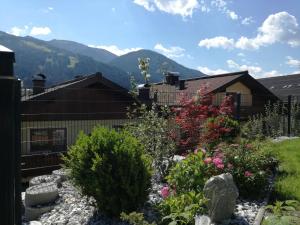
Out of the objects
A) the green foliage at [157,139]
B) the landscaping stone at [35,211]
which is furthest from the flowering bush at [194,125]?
the landscaping stone at [35,211]

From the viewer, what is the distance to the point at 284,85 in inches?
1500

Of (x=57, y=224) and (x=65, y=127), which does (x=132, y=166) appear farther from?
(x=65, y=127)

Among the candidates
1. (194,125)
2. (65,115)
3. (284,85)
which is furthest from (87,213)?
(284,85)

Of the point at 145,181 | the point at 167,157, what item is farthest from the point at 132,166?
the point at 167,157

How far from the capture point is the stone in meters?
4.46

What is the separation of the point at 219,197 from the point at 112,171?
136 cm

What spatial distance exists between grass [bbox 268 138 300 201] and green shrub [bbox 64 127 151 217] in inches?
79.1

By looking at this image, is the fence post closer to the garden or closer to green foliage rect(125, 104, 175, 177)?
the garden

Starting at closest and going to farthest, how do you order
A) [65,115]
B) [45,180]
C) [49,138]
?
[45,180]
[65,115]
[49,138]

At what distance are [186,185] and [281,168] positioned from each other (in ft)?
9.22

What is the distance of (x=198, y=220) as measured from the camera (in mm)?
4426

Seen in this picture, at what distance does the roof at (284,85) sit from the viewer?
116ft

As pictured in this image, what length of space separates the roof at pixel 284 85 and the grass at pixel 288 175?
2630 centimetres

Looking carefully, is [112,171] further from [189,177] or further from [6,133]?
[6,133]
